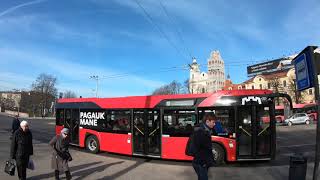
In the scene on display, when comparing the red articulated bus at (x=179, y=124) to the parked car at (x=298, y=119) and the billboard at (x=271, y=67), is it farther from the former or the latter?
the billboard at (x=271, y=67)

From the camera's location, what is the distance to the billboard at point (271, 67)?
99137 millimetres

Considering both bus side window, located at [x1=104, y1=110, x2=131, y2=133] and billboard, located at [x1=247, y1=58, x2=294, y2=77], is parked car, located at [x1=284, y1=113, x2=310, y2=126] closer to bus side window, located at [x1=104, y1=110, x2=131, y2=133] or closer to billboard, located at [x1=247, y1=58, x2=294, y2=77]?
bus side window, located at [x1=104, y1=110, x2=131, y2=133]

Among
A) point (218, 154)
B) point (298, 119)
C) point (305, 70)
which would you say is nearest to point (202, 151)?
point (305, 70)

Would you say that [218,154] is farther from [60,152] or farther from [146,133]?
[60,152]

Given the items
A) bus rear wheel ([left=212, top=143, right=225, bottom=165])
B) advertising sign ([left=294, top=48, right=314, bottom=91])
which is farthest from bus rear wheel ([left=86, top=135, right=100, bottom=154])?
advertising sign ([left=294, top=48, right=314, bottom=91])

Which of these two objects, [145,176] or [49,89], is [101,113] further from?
[49,89]

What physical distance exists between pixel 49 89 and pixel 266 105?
318ft

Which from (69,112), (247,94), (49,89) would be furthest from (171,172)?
(49,89)

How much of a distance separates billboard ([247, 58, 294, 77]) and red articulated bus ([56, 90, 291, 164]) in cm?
8826

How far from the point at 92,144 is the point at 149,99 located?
3.98m

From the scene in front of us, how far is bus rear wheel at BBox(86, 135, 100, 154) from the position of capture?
55.6 feet

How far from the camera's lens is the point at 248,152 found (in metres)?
13.3

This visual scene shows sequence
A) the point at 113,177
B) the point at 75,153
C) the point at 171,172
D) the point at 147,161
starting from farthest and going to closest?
the point at 75,153 → the point at 147,161 → the point at 171,172 → the point at 113,177

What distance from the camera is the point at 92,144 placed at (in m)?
17.3
